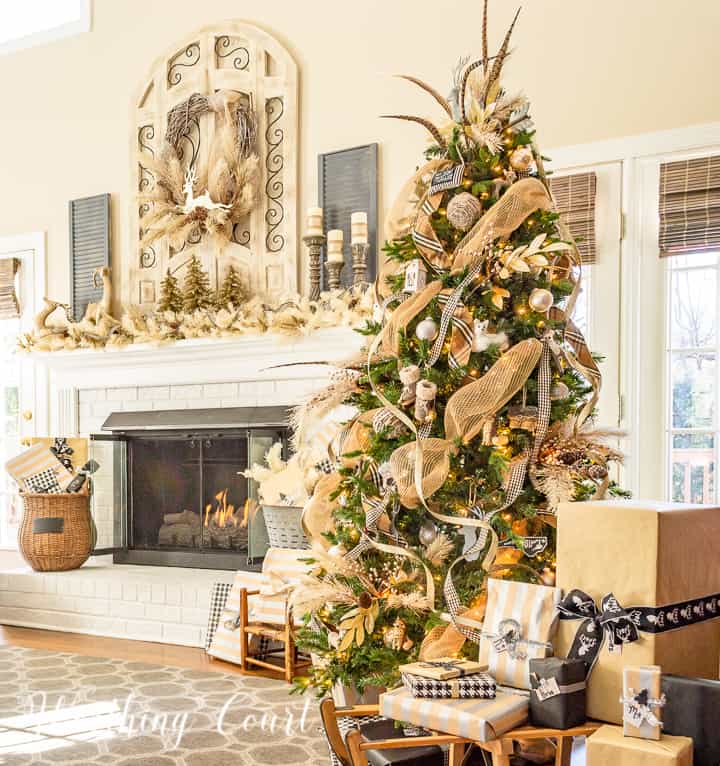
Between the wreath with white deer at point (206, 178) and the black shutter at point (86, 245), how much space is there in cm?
35

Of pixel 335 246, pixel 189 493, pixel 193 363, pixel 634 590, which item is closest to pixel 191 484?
Result: pixel 189 493

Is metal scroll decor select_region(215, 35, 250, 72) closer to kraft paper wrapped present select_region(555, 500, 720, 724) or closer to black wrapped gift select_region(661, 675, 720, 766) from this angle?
kraft paper wrapped present select_region(555, 500, 720, 724)

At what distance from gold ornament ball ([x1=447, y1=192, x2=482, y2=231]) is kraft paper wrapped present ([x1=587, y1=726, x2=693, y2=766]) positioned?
144 cm

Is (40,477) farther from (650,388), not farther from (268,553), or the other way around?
(650,388)

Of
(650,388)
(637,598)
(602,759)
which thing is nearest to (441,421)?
(637,598)

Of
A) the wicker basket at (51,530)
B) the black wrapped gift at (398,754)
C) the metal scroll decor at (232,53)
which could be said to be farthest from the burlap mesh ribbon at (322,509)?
the metal scroll decor at (232,53)

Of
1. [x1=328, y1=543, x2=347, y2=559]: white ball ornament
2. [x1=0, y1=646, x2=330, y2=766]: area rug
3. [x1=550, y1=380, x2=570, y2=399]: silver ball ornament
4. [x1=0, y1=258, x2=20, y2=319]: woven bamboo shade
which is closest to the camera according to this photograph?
[x1=550, y1=380, x2=570, y2=399]: silver ball ornament

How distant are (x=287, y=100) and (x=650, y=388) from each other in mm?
2531

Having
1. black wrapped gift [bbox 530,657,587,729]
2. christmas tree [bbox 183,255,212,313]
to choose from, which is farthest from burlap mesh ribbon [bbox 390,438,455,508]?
christmas tree [bbox 183,255,212,313]

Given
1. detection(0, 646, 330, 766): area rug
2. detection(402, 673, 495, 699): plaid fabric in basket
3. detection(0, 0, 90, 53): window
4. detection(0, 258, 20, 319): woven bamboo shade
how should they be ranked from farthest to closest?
detection(0, 258, 20, 319): woven bamboo shade < detection(0, 0, 90, 53): window < detection(0, 646, 330, 766): area rug < detection(402, 673, 495, 699): plaid fabric in basket

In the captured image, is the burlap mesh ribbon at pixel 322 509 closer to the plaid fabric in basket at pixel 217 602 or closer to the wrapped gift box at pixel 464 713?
the wrapped gift box at pixel 464 713

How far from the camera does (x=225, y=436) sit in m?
5.20

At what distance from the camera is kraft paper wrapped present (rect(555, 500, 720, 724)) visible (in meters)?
1.91

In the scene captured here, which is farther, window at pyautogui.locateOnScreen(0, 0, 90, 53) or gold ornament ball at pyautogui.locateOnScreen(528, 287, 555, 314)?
window at pyautogui.locateOnScreen(0, 0, 90, 53)
